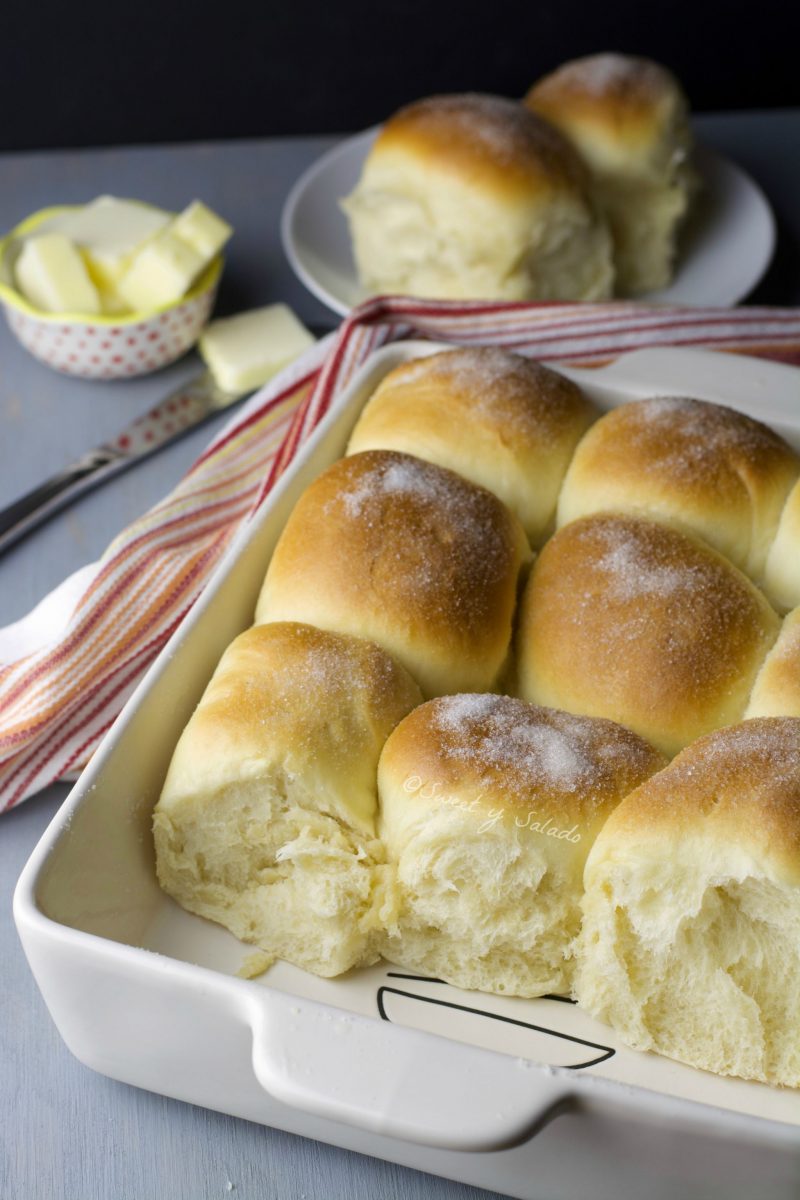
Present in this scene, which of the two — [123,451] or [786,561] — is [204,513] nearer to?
[123,451]

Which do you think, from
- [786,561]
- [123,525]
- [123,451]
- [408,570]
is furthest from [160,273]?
[786,561]

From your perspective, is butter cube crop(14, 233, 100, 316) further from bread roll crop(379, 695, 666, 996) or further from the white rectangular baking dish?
bread roll crop(379, 695, 666, 996)

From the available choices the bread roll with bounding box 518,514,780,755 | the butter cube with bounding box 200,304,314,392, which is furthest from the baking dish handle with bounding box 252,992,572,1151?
the butter cube with bounding box 200,304,314,392

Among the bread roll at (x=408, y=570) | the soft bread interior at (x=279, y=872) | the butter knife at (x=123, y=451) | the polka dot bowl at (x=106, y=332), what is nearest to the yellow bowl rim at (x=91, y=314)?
the polka dot bowl at (x=106, y=332)

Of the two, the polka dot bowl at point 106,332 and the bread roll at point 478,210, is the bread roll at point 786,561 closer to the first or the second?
the bread roll at point 478,210

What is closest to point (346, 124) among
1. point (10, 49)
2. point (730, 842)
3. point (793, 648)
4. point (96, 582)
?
point (10, 49)

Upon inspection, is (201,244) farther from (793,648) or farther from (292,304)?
(793,648)
